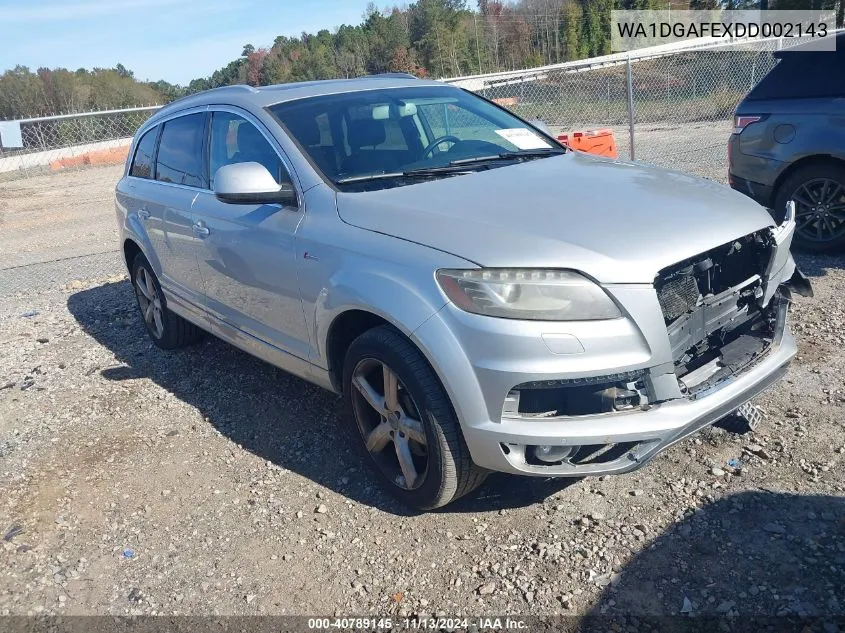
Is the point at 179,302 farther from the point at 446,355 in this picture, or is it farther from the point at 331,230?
the point at 446,355

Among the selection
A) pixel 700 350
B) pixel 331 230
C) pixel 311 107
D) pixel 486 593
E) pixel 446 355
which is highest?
pixel 311 107

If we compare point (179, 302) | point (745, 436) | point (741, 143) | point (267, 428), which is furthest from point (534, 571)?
point (741, 143)

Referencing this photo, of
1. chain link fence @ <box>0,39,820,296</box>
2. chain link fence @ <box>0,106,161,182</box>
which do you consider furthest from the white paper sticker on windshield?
chain link fence @ <box>0,106,161,182</box>

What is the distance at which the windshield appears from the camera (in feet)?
11.7

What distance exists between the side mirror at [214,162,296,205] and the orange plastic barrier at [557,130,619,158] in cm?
549

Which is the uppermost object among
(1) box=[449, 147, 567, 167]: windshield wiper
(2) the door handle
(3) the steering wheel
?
(3) the steering wheel

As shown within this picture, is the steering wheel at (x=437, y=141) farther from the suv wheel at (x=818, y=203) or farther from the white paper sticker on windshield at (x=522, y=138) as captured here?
the suv wheel at (x=818, y=203)

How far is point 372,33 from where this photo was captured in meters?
59.8

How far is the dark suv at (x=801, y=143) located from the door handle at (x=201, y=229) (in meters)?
4.54

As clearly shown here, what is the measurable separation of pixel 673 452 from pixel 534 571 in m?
1.06

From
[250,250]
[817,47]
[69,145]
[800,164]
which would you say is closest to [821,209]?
[800,164]

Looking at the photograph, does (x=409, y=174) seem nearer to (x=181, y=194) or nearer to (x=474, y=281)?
(x=474, y=281)

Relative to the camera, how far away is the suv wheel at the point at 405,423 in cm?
285

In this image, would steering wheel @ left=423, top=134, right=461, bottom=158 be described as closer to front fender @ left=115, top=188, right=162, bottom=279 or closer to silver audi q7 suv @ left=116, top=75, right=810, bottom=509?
silver audi q7 suv @ left=116, top=75, right=810, bottom=509
